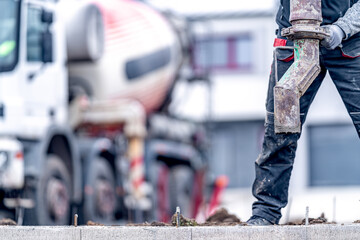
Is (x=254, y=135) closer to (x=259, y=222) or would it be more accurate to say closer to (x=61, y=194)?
(x=61, y=194)

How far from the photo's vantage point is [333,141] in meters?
27.9

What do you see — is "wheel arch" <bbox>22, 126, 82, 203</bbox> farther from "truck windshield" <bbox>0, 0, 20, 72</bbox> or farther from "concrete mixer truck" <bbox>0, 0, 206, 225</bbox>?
"truck windshield" <bbox>0, 0, 20, 72</bbox>

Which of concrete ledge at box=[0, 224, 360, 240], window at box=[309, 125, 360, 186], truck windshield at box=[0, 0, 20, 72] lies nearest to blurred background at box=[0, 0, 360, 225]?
truck windshield at box=[0, 0, 20, 72]

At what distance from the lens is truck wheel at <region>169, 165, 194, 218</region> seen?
42.0ft

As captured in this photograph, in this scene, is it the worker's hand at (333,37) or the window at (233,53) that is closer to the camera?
the worker's hand at (333,37)

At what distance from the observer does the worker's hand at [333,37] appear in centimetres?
498

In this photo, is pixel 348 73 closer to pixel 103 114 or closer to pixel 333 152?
pixel 103 114

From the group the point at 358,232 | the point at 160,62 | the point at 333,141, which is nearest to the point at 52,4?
the point at 160,62

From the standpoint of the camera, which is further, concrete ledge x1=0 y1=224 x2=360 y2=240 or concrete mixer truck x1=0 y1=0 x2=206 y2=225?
concrete mixer truck x1=0 y1=0 x2=206 y2=225

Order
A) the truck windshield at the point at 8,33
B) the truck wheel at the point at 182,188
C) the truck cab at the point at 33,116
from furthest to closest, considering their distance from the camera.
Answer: the truck wheel at the point at 182,188 < the truck windshield at the point at 8,33 < the truck cab at the point at 33,116

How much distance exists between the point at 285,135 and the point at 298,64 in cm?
47

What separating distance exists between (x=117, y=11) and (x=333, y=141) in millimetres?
17715

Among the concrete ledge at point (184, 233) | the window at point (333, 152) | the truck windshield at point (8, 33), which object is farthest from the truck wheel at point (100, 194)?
the window at point (333, 152)

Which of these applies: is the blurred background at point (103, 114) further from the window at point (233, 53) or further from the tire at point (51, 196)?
the window at point (233, 53)
